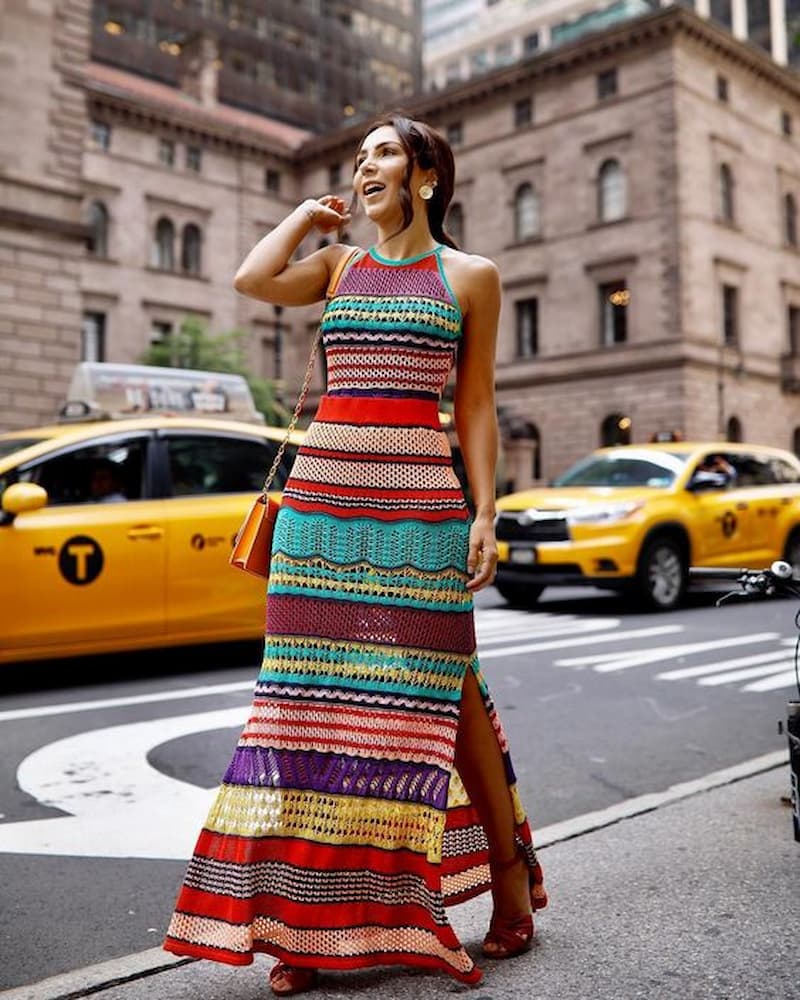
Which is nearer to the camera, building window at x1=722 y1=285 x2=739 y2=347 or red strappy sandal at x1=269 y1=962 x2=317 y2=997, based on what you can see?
red strappy sandal at x1=269 y1=962 x2=317 y2=997

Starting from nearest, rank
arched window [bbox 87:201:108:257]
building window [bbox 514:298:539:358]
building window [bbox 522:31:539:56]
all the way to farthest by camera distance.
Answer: building window [bbox 514:298:539:358]
arched window [bbox 87:201:108:257]
building window [bbox 522:31:539:56]

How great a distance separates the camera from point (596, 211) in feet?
132

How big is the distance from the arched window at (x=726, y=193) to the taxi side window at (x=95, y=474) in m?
36.3

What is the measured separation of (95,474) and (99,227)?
39.7m

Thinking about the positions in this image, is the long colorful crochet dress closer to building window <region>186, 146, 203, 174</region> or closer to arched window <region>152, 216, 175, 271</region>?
arched window <region>152, 216, 175, 271</region>

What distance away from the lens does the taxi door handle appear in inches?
290

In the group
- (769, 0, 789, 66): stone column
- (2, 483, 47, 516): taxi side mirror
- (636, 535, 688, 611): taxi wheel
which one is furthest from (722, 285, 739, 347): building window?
(769, 0, 789, 66): stone column

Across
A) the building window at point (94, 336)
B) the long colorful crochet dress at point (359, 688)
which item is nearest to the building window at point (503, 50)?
the building window at point (94, 336)

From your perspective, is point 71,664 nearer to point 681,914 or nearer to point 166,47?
point 681,914

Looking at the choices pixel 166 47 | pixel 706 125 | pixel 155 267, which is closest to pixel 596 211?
pixel 706 125

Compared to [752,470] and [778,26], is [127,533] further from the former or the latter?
[778,26]

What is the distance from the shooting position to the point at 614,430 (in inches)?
1564

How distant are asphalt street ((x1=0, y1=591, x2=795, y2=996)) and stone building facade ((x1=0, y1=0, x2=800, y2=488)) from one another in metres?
26.8

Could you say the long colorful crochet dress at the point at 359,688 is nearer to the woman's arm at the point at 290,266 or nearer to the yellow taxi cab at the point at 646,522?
the woman's arm at the point at 290,266
